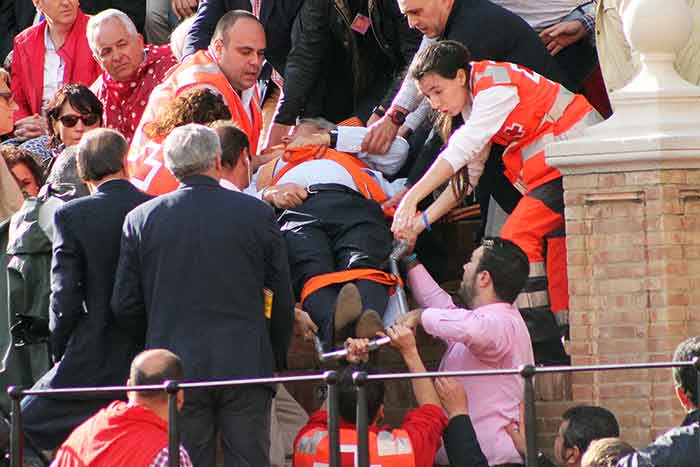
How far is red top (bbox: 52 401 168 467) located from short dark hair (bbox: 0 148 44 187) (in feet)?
10.9

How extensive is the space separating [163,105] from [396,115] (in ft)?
4.84

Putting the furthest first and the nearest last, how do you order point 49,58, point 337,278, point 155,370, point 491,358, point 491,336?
point 49,58 → point 337,278 → point 491,358 → point 491,336 → point 155,370

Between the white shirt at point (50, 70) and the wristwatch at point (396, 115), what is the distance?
10.1 ft

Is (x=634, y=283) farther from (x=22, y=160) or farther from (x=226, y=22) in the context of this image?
(x=22, y=160)

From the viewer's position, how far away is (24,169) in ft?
39.0

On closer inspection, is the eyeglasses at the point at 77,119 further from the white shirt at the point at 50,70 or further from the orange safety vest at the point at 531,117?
the orange safety vest at the point at 531,117

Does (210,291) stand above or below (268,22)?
below

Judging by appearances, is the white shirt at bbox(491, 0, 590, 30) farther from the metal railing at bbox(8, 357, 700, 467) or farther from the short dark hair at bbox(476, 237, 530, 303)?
the metal railing at bbox(8, 357, 700, 467)

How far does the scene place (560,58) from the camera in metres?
12.7

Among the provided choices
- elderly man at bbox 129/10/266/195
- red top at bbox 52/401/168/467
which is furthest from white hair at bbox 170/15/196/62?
red top at bbox 52/401/168/467

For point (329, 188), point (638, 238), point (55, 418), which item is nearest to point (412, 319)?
point (329, 188)

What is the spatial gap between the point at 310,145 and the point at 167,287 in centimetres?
249

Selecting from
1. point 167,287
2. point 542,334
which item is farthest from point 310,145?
point 167,287

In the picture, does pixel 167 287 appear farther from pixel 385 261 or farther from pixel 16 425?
pixel 385 261
